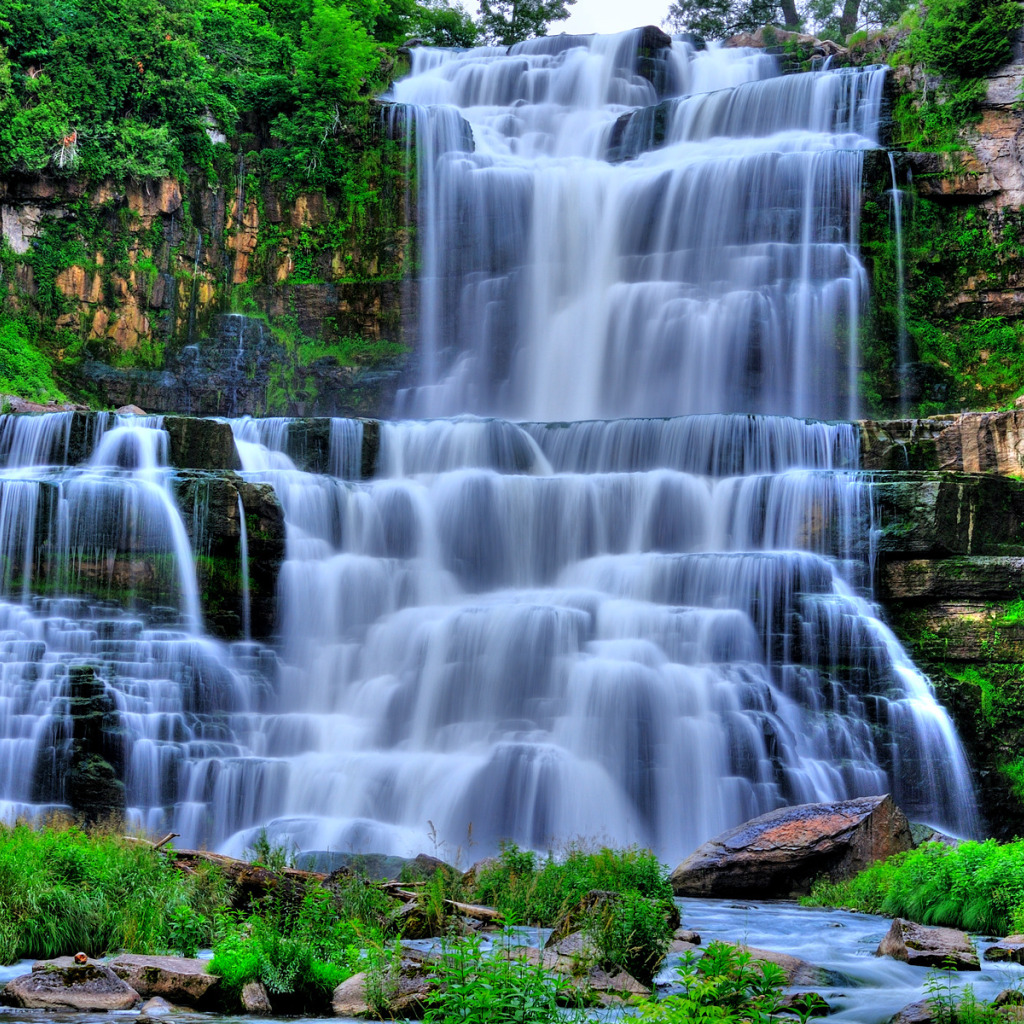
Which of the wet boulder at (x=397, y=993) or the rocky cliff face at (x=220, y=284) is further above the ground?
the rocky cliff face at (x=220, y=284)

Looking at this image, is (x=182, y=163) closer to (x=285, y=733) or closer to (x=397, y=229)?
(x=397, y=229)

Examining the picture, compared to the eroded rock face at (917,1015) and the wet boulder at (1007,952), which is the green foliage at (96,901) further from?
the wet boulder at (1007,952)

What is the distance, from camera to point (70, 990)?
7.09 meters

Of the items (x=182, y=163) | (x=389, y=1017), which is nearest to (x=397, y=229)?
(x=182, y=163)

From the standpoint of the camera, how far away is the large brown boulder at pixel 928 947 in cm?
877

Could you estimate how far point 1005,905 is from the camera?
1052cm

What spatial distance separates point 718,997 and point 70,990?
414 cm

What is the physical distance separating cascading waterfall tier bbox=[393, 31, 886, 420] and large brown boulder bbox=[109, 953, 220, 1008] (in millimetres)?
23473

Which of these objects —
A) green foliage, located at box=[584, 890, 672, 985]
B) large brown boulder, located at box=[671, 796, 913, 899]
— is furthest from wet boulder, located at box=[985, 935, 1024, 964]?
large brown boulder, located at box=[671, 796, 913, 899]

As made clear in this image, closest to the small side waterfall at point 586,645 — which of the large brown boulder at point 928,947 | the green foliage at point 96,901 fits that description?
the green foliage at point 96,901

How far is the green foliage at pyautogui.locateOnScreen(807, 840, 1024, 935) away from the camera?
34.7 ft

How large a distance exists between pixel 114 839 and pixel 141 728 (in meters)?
6.57

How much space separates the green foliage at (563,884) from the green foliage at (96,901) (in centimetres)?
280

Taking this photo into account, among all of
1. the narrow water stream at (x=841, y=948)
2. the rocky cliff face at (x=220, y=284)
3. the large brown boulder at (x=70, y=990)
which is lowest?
the narrow water stream at (x=841, y=948)
